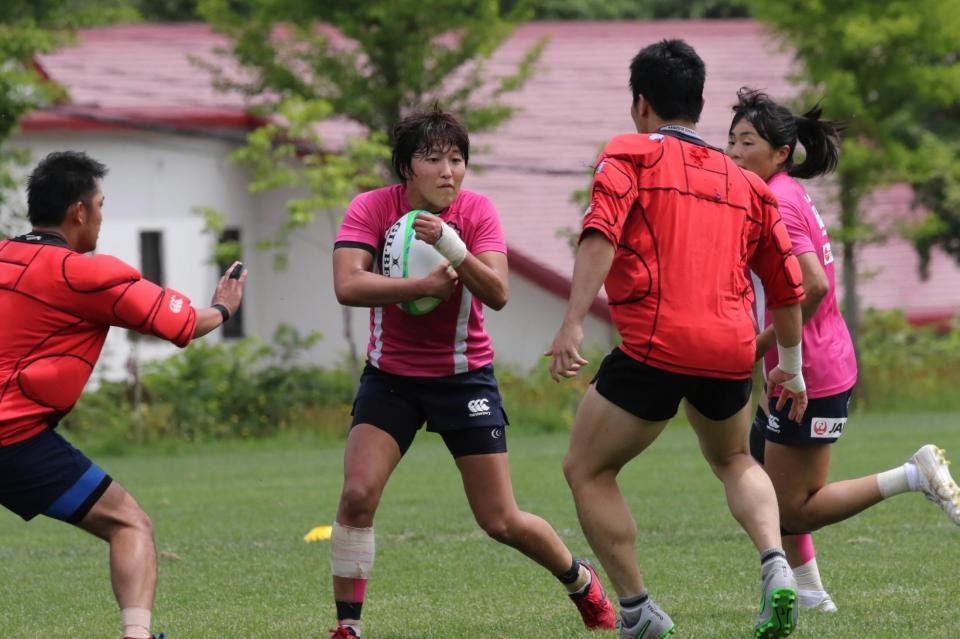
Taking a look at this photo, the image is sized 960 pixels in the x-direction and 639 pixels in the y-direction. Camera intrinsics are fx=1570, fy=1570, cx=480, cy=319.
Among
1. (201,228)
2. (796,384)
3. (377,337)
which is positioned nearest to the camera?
(796,384)

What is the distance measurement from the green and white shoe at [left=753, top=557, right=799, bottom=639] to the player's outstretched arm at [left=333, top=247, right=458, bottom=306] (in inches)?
64.4

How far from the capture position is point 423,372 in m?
6.57

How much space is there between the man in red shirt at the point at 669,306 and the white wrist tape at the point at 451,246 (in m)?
0.57

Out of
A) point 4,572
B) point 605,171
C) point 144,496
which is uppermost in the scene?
point 605,171

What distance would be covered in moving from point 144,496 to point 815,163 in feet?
28.0

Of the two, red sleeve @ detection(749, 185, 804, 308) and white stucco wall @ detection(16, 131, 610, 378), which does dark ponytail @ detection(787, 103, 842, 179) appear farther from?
white stucco wall @ detection(16, 131, 610, 378)

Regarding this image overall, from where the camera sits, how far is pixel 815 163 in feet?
23.3

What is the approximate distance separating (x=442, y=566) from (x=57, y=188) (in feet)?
12.6

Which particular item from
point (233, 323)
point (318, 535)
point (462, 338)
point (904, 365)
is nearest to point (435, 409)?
point (462, 338)

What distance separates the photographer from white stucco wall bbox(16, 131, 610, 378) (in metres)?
26.1

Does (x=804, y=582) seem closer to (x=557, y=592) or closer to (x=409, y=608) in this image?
(x=557, y=592)

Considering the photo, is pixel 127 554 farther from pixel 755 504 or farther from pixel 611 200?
pixel 755 504

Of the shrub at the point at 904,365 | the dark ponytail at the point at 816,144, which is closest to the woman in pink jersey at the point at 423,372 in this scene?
the dark ponytail at the point at 816,144

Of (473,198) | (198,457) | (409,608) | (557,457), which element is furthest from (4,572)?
(198,457)
